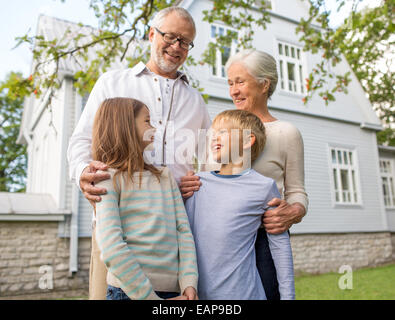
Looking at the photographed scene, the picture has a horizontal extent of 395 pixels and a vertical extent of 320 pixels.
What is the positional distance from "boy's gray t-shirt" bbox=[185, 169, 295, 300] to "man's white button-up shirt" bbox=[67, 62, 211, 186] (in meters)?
0.38

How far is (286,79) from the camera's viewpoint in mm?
11125

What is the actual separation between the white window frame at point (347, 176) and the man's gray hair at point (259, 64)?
395 inches

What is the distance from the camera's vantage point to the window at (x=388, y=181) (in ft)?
44.5

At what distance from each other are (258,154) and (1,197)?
756 cm

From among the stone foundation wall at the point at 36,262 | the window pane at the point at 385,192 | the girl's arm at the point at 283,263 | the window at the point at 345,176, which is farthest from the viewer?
the window pane at the point at 385,192

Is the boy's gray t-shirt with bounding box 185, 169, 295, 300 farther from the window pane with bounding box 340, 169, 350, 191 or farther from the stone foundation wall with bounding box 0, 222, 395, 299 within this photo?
the window pane with bounding box 340, 169, 350, 191

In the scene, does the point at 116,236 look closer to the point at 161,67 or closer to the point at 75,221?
the point at 161,67

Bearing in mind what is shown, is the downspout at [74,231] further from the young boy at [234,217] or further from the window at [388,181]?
the window at [388,181]

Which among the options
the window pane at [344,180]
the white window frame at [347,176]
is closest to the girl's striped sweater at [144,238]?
the white window frame at [347,176]

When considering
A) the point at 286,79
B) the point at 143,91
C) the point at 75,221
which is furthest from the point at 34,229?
the point at 286,79

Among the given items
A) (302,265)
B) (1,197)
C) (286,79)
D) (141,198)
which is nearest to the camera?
(141,198)

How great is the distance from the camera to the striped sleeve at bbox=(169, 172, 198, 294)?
1440 millimetres

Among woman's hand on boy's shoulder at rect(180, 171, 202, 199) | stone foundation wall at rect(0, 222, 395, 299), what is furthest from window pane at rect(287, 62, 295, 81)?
woman's hand on boy's shoulder at rect(180, 171, 202, 199)

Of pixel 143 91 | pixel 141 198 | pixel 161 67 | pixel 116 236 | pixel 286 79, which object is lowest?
pixel 116 236
